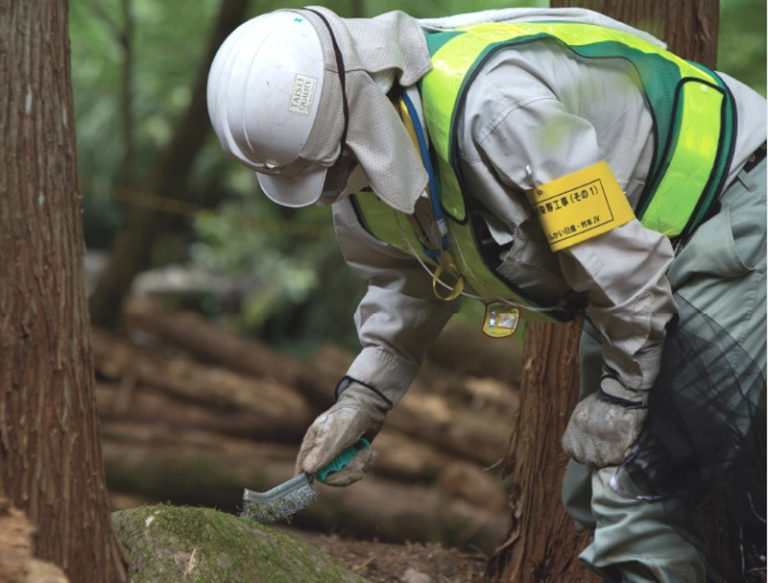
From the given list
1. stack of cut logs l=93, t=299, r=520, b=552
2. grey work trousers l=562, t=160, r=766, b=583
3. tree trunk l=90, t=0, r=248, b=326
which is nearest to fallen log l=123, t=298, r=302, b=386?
stack of cut logs l=93, t=299, r=520, b=552

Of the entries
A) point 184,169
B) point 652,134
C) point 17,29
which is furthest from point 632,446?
point 184,169

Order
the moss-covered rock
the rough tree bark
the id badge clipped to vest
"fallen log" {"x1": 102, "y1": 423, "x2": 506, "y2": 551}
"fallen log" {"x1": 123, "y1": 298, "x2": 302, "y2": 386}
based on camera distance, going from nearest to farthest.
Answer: the id badge clipped to vest, the moss-covered rock, the rough tree bark, "fallen log" {"x1": 102, "y1": 423, "x2": 506, "y2": 551}, "fallen log" {"x1": 123, "y1": 298, "x2": 302, "y2": 386}

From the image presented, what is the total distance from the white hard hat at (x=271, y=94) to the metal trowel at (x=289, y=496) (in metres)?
0.76

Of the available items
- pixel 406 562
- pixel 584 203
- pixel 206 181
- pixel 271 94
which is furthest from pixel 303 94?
pixel 206 181

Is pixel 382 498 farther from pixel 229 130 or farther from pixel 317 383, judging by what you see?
pixel 229 130

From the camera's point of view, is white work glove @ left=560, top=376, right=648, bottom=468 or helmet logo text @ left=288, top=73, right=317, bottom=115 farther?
white work glove @ left=560, top=376, right=648, bottom=468

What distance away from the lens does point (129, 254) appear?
803 centimetres

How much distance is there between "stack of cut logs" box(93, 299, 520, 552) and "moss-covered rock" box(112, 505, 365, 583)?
219 cm

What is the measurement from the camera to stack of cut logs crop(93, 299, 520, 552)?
18.9 feet

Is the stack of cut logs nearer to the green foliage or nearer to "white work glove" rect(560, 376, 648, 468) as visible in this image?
the green foliage

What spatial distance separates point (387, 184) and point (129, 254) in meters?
6.11

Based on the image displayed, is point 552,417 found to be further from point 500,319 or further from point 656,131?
point 656,131

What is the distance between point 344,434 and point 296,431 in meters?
4.25

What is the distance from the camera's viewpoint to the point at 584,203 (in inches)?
84.1
